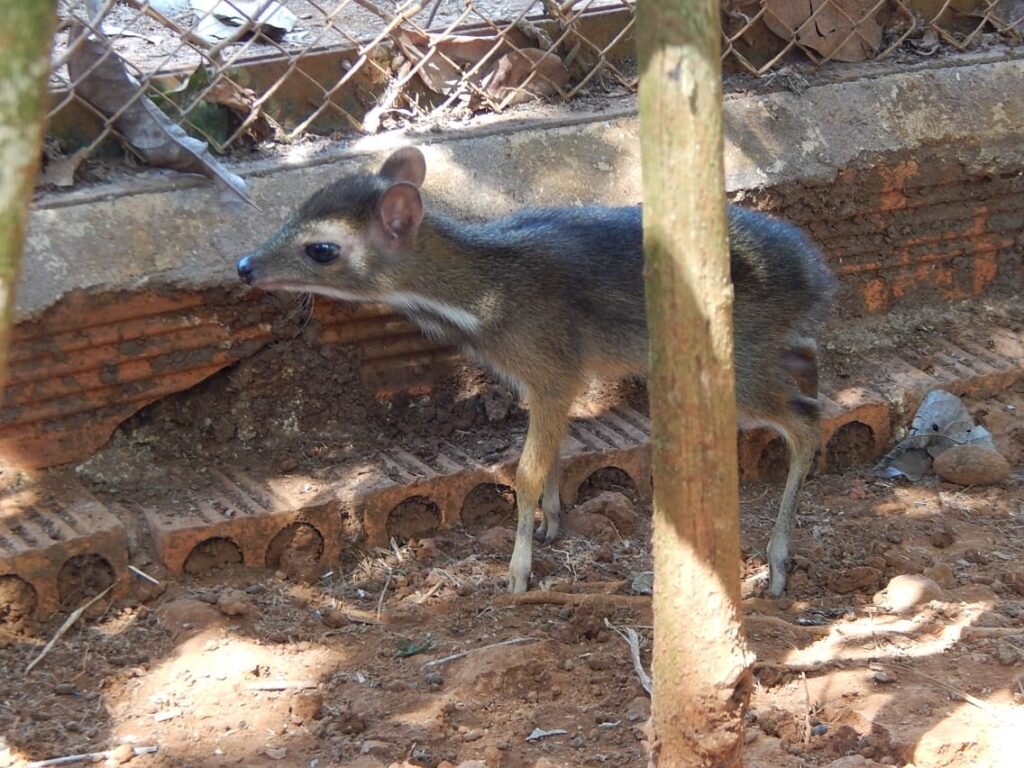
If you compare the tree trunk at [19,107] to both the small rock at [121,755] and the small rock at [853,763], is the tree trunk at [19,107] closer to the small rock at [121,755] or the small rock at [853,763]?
the small rock at [121,755]

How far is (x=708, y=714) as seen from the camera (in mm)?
2949

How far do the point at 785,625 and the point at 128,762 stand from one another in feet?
6.35

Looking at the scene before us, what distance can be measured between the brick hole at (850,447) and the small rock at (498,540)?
1.37 meters

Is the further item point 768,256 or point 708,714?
point 768,256

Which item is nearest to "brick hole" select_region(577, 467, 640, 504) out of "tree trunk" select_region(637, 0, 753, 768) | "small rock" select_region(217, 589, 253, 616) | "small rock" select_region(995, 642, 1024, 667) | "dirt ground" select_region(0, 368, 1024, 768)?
"dirt ground" select_region(0, 368, 1024, 768)

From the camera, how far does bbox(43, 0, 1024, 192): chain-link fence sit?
16.7ft

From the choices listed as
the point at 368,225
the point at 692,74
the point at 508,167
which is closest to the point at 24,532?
the point at 368,225

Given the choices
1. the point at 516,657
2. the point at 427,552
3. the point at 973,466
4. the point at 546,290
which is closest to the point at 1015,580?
the point at 973,466

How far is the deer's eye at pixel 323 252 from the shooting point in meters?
4.88

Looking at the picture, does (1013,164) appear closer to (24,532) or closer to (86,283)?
(86,283)

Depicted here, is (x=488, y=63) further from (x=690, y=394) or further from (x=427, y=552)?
(x=690, y=394)

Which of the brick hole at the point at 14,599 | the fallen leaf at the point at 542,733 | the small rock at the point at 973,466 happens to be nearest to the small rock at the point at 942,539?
the small rock at the point at 973,466

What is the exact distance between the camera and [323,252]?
4.90 metres

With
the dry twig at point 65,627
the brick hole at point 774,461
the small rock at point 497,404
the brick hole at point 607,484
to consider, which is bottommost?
the dry twig at point 65,627
